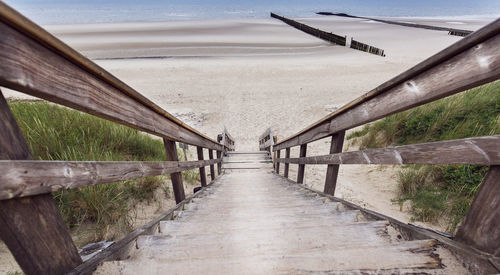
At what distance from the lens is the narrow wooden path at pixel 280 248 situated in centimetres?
114

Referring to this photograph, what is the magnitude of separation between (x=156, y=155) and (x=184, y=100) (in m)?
9.07

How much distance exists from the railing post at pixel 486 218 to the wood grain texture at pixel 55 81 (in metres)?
1.82

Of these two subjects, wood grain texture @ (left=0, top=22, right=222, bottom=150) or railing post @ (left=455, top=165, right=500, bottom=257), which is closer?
wood grain texture @ (left=0, top=22, right=222, bottom=150)

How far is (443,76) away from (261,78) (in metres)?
16.1

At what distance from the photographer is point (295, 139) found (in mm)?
4141

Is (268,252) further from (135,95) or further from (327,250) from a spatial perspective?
(135,95)

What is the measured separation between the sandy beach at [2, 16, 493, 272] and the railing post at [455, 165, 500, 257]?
8.13ft

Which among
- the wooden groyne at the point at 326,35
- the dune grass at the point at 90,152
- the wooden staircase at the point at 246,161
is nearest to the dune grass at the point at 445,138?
the wooden staircase at the point at 246,161

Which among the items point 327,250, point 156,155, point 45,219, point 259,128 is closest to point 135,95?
point 45,219

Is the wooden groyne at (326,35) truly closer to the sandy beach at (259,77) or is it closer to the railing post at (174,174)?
the sandy beach at (259,77)

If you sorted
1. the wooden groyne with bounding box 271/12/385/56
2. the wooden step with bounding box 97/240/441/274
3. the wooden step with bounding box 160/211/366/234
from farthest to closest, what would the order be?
the wooden groyne with bounding box 271/12/385/56
the wooden step with bounding box 160/211/366/234
the wooden step with bounding box 97/240/441/274

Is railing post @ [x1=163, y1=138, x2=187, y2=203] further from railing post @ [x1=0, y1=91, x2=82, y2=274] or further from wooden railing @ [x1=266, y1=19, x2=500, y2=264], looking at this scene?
wooden railing @ [x1=266, y1=19, x2=500, y2=264]

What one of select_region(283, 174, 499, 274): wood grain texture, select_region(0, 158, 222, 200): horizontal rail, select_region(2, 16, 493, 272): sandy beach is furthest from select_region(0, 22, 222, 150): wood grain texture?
select_region(2, 16, 493, 272): sandy beach

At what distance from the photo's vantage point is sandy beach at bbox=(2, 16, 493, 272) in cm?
671
